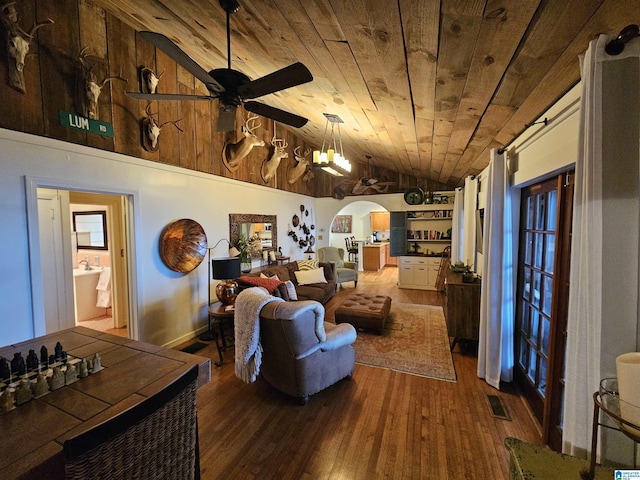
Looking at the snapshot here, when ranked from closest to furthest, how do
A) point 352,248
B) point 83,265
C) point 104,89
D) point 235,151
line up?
point 104,89 → point 235,151 → point 83,265 → point 352,248

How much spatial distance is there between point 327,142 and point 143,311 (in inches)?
179

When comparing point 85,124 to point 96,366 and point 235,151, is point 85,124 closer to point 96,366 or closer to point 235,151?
point 235,151

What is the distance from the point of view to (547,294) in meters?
2.11

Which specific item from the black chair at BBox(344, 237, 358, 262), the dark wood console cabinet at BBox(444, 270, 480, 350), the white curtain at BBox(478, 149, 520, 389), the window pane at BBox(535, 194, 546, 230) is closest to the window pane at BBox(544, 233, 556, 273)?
the window pane at BBox(535, 194, 546, 230)

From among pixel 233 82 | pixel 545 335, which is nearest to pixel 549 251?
pixel 545 335

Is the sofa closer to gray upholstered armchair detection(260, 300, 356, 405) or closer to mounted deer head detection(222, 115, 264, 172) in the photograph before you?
gray upholstered armchair detection(260, 300, 356, 405)

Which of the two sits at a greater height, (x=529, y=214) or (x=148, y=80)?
(x=148, y=80)

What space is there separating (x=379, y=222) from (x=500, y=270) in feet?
27.5

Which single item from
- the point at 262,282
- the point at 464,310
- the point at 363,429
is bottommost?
the point at 363,429

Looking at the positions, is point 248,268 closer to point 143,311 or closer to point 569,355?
point 143,311

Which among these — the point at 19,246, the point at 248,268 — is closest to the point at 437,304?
the point at 248,268

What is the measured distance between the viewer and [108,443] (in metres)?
0.83

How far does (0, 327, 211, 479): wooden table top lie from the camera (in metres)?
0.88

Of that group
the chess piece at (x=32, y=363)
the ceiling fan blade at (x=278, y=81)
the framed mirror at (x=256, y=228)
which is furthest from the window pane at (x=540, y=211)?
the framed mirror at (x=256, y=228)
